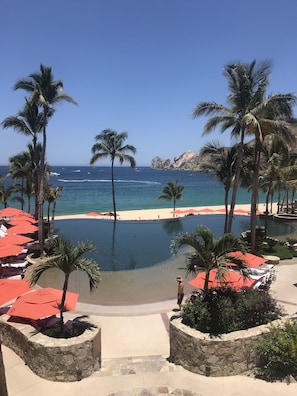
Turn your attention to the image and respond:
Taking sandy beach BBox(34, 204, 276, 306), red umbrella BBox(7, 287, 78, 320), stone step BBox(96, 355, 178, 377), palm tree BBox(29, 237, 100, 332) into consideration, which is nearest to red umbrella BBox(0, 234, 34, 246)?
sandy beach BBox(34, 204, 276, 306)

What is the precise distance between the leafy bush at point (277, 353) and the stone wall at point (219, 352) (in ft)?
0.71

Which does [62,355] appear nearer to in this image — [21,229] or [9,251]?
[9,251]

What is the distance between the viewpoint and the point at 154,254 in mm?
22375

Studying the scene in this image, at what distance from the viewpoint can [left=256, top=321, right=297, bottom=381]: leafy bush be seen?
26.2 ft

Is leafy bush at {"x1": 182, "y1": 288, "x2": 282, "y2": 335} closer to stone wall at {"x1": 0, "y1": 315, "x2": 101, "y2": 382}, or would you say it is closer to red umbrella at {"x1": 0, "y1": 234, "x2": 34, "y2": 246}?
stone wall at {"x1": 0, "y1": 315, "x2": 101, "y2": 382}

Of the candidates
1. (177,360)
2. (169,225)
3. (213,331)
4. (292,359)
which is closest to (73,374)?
(177,360)

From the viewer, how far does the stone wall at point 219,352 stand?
8.27m

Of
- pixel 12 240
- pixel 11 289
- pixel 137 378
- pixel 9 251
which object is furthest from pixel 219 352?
pixel 12 240

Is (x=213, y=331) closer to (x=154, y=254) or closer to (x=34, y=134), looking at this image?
(x=154, y=254)

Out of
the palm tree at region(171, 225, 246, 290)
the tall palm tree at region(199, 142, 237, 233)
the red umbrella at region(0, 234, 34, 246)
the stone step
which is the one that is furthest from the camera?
the tall palm tree at region(199, 142, 237, 233)

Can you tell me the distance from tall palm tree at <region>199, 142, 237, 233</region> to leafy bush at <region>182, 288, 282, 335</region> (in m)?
13.3

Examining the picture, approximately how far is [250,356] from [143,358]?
10.3 feet

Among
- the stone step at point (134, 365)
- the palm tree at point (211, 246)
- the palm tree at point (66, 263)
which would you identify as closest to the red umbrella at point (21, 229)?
the palm tree at point (66, 263)

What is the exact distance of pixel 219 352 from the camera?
8273 millimetres
